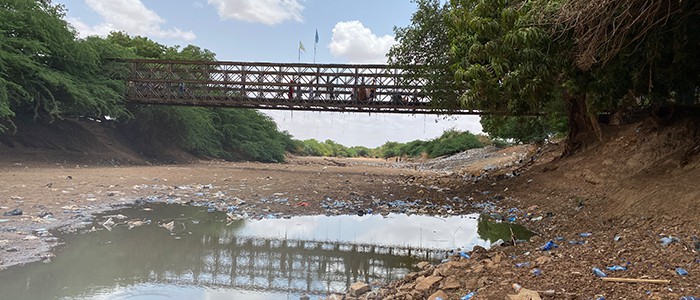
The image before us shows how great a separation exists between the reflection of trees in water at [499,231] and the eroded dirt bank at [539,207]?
25 centimetres

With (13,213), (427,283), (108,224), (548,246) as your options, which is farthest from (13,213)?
(548,246)

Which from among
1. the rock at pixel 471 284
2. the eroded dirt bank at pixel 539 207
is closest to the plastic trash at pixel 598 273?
the eroded dirt bank at pixel 539 207

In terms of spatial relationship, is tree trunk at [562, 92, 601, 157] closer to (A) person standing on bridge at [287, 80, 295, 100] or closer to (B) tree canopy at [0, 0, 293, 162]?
(A) person standing on bridge at [287, 80, 295, 100]

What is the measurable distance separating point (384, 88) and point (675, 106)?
11967mm

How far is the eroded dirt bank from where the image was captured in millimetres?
3238

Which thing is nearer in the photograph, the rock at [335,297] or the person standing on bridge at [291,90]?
the rock at [335,297]

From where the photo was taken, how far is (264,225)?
6.80m

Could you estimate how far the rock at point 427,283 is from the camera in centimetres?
343

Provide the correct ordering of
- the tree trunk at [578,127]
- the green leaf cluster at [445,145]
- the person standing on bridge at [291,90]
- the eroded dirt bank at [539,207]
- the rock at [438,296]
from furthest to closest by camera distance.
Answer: the green leaf cluster at [445,145]
the person standing on bridge at [291,90]
the tree trunk at [578,127]
the eroded dirt bank at [539,207]
the rock at [438,296]

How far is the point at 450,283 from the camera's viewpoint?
341 centimetres

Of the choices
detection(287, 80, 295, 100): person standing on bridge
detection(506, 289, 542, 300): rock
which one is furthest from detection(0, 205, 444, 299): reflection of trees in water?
detection(287, 80, 295, 100): person standing on bridge

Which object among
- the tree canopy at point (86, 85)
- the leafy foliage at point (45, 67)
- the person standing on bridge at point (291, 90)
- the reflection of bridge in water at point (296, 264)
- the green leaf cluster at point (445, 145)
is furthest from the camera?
the green leaf cluster at point (445, 145)

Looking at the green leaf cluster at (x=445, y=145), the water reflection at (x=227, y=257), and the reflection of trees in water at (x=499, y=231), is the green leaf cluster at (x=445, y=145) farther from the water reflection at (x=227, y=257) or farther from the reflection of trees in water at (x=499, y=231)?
the water reflection at (x=227, y=257)

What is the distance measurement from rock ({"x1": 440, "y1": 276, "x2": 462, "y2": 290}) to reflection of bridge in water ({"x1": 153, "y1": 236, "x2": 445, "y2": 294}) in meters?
0.94
